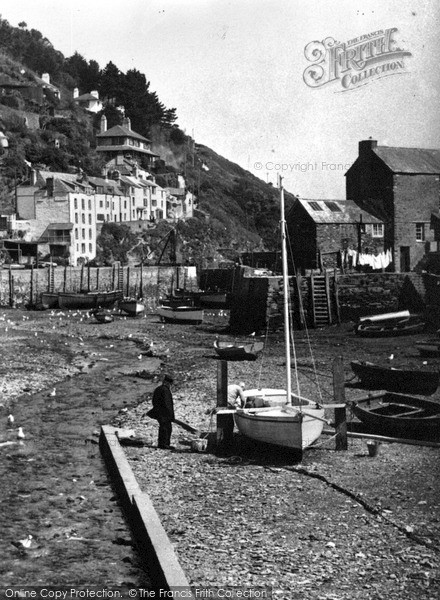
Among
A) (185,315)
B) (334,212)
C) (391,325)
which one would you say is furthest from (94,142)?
(391,325)

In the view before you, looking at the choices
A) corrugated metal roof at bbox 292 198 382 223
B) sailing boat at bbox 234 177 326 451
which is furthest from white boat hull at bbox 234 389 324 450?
corrugated metal roof at bbox 292 198 382 223

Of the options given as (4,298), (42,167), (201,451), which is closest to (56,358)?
(201,451)

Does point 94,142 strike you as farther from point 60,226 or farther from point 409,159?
point 409,159

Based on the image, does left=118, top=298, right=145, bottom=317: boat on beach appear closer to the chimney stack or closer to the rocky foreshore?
the chimney stack

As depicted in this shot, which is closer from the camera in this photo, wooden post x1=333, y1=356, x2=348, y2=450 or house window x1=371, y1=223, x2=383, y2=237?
wooden post x1=333, y1=356, x2=348, y2=450

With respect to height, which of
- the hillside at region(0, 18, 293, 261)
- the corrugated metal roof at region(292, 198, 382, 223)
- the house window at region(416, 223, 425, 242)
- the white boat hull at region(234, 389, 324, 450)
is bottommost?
the white boat hull at region(234, 389, 324, 450)

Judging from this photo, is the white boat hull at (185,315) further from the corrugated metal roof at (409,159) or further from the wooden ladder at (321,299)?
the corrugated metal roof at (409,159)

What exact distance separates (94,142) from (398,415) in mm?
128205

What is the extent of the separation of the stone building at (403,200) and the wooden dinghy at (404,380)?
1365 inches

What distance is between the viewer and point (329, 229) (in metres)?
58.3

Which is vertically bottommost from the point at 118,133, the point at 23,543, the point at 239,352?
the point at 23,543

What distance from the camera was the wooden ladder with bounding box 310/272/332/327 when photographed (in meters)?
48.1

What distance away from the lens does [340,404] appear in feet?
58.2

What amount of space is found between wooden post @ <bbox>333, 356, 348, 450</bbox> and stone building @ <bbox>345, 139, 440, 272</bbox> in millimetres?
42924
